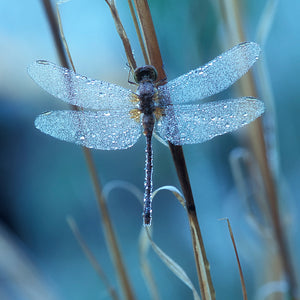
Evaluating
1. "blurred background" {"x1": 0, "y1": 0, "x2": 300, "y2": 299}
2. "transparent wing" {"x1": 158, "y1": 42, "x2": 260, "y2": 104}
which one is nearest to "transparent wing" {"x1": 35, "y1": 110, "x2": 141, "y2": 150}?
"transparent wing" {"x1": 158, "y1": 42, "x2": 260, "y2": 104}

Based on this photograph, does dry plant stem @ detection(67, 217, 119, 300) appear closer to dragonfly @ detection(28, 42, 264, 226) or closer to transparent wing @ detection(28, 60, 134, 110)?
dragonfly @ detection(28, 42, 264, 226)

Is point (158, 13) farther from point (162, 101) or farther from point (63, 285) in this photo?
point (63, 285)

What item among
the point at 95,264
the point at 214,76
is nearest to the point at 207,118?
the point at 214,76

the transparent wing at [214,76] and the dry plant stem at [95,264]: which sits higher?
the transparent wing at [214,76]

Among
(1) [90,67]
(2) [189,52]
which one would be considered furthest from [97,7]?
(2) [189,52]

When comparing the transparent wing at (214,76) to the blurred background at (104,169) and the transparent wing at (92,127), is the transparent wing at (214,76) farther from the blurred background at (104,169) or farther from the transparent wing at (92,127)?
the blurred background at (104,169)

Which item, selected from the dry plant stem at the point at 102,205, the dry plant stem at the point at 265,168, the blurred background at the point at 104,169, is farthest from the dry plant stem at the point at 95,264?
the blurred background at the point at 104,169
